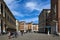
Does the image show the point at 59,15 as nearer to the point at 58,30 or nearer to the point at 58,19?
the point at 58,19

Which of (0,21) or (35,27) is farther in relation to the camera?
(35,27)

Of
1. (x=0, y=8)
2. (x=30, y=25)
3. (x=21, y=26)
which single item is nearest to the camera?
(x=0, y=8)

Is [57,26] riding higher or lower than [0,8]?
lower

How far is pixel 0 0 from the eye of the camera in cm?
5019

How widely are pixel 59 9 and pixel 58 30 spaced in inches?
260

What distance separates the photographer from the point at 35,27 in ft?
608

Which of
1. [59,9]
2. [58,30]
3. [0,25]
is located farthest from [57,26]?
[0,25]

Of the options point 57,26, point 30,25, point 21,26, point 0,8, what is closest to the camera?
point 0,8

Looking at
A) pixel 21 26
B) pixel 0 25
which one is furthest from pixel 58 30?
pixel 21 26

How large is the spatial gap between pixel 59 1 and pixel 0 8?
1855 centimetres

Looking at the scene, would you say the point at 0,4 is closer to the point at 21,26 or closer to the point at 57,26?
the point at 57,26

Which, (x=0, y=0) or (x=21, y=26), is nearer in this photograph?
(x=0, y=0)

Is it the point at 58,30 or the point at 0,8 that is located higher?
the point at 0,8

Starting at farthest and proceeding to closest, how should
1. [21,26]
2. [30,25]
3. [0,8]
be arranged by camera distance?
[30,25]
[21,26]
[0,8]
